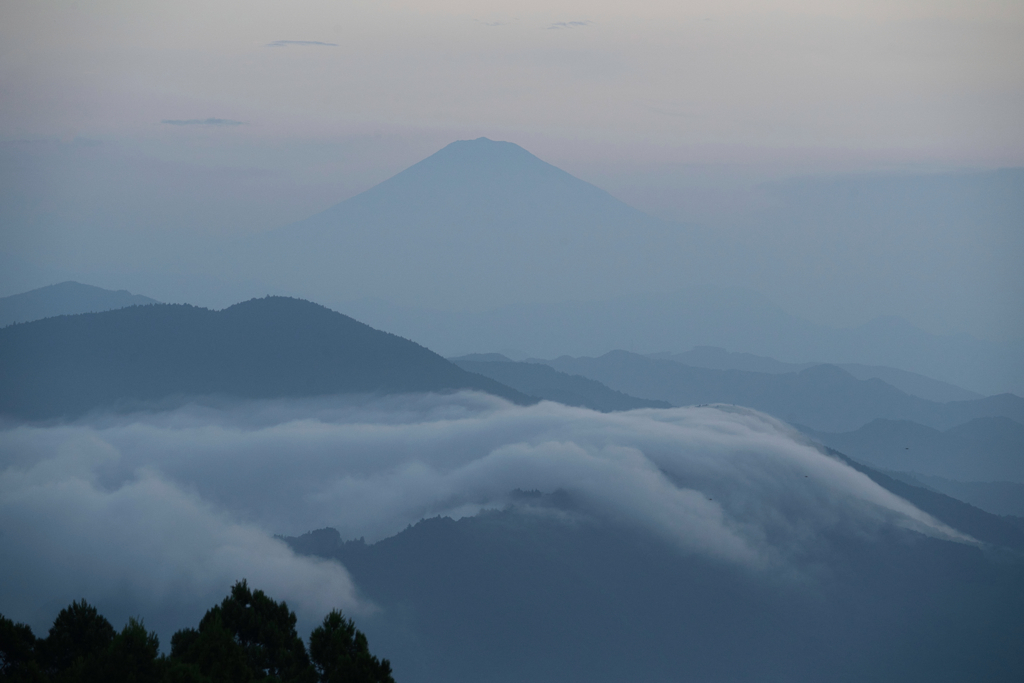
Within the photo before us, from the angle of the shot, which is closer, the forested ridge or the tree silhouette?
the forested ridge

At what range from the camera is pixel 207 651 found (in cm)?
4834

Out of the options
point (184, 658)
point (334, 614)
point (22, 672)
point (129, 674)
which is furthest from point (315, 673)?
point (22, 672)

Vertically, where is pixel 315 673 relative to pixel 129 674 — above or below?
below

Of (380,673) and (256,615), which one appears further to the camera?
(256,615)

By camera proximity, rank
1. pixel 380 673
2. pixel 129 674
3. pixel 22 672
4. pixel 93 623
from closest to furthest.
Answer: pixel 129 674
pixel 22 672
pixel 380 673
pixel 93 623

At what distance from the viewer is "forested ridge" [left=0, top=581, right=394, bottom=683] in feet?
143

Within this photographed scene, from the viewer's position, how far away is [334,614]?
179ft

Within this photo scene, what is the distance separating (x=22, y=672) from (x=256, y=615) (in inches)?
523

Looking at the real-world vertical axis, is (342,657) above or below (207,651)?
below

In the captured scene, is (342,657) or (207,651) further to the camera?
(342,657)

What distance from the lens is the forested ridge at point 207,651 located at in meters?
43.6

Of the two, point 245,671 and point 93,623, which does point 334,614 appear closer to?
point 245,671

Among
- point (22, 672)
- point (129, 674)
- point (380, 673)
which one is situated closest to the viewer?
point (129, 674)

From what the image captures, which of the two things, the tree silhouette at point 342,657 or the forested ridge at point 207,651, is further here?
the tree silhouette at point 342,657
